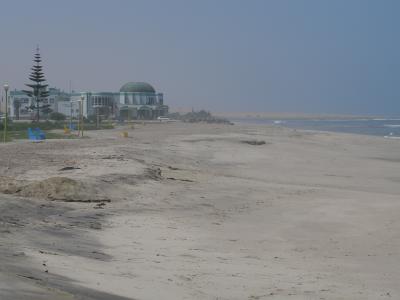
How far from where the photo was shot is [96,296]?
618cm

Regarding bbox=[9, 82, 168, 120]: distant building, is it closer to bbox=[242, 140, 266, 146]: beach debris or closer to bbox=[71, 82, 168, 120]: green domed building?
bbox=[71, 82, 168, 120]: green domed building

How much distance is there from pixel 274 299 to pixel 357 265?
8.45 ft

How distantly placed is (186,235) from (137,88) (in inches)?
4485

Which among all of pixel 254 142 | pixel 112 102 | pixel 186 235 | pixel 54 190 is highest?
pixel 112 102

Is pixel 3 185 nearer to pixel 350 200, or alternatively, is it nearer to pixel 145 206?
pixel 145 206

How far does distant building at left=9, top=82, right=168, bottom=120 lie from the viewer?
113312mm

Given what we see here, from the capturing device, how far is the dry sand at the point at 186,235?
7.25 meters

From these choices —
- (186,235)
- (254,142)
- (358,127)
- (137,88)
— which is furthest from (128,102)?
(186,235)

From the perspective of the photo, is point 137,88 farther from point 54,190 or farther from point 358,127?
point 54,190

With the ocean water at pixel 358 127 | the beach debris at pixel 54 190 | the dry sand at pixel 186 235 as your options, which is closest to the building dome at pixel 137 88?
the ocean water at pixel 358 127

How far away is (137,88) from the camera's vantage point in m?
123

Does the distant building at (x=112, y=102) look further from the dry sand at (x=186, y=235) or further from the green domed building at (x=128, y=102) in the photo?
the dry sand at (x=186, y=235)

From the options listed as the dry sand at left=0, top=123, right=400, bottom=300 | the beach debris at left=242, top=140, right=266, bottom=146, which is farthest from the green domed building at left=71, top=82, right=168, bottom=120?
the dry sand at left=0, top=123, right=400, bottom=300

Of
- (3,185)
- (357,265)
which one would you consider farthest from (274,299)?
(3,185)
